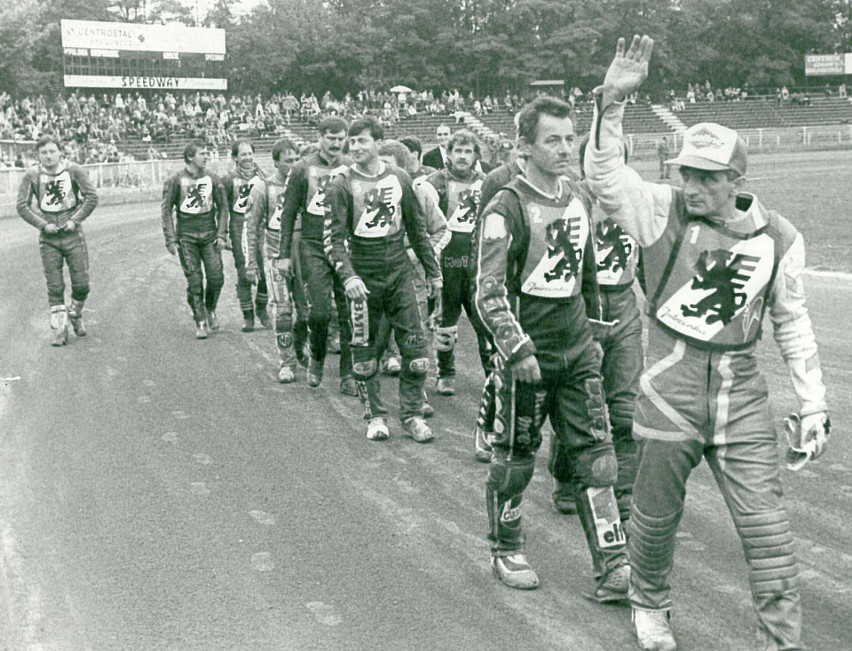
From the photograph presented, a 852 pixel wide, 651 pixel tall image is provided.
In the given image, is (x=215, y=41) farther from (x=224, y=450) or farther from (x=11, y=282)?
(x=224, y=450)

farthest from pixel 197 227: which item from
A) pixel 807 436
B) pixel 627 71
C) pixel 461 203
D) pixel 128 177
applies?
pixel 128 177

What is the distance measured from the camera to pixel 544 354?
5.50m

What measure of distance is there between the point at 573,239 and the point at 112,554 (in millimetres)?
2836

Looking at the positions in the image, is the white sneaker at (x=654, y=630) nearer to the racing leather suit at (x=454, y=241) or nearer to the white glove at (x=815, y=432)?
the white glove at (x=815, y=432)

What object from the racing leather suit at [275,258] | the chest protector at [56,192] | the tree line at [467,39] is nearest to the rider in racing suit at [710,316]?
the racing leather suit at [275,258]

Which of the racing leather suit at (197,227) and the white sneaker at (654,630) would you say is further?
the racing leather suit at (197,227)

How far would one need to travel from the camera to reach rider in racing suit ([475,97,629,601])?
5.45 m

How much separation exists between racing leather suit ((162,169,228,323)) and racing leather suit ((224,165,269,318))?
1.13 feet

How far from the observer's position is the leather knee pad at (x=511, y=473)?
219 inches

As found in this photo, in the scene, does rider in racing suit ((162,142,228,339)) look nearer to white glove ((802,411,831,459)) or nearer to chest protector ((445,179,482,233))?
chest protector ((445,179,482,233))

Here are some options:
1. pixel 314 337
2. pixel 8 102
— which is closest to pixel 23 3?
pixel 8 102

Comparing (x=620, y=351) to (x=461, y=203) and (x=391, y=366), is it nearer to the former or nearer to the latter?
(x=461, y=203)

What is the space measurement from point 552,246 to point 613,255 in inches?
53.4

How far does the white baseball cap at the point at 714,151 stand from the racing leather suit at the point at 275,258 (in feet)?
20.4
